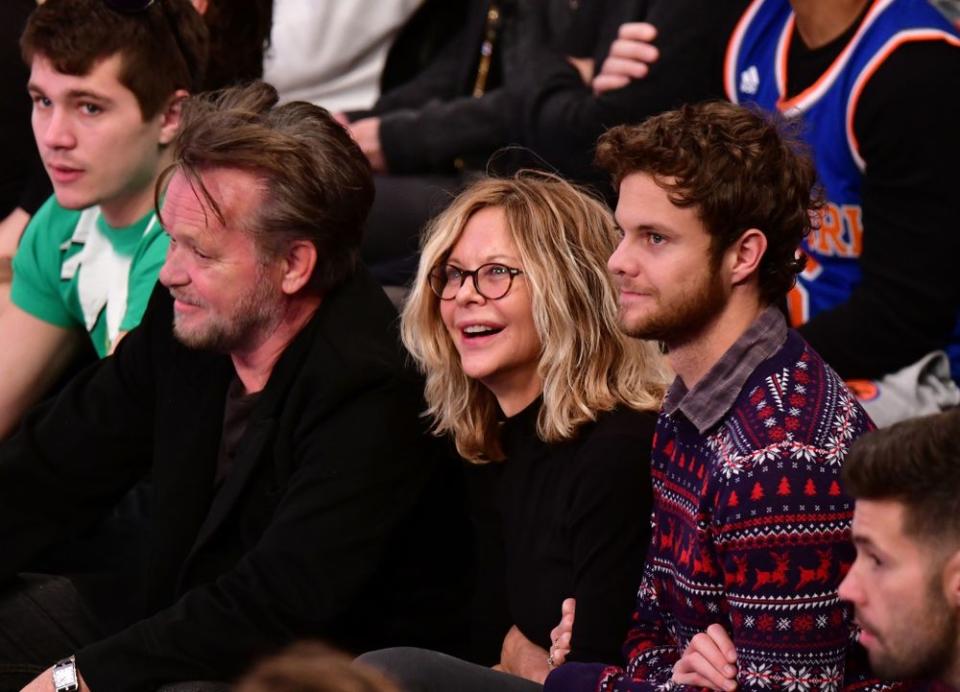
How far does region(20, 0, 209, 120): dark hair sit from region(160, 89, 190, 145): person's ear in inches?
0.5

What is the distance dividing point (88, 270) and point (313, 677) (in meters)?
2.39

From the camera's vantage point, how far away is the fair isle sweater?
7.22 feet

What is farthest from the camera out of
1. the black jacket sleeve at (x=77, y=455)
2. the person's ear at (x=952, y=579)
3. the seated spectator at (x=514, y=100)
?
the seated spectator at (x=514, y=100)

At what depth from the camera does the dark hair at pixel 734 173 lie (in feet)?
7.89

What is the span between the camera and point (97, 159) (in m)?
3.60

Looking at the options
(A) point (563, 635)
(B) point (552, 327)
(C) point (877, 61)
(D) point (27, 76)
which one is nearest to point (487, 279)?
(B) point (552, 327)

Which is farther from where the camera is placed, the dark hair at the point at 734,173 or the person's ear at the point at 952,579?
the dark hair at the point at 734,173

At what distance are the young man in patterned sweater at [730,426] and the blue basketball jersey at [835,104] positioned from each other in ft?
2.77

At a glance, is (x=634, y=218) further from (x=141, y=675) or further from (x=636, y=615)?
(x=141, y=675)

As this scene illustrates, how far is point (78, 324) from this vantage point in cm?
374

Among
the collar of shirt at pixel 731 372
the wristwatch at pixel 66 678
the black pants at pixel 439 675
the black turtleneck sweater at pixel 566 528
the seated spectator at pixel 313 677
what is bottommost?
the wristwatch at pixel 66 678

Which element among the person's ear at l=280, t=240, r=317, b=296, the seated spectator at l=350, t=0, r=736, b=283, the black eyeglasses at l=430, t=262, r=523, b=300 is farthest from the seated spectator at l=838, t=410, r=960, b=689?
the seated spectator at l=350, t=0, r=736, b=283

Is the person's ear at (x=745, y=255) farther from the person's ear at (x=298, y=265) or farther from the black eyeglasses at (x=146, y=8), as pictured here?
the black eyeglasses at (x=146, y=8)

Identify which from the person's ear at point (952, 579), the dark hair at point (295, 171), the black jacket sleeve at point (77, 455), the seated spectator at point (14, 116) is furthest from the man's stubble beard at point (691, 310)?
the seated spectator at point (14, 116)
